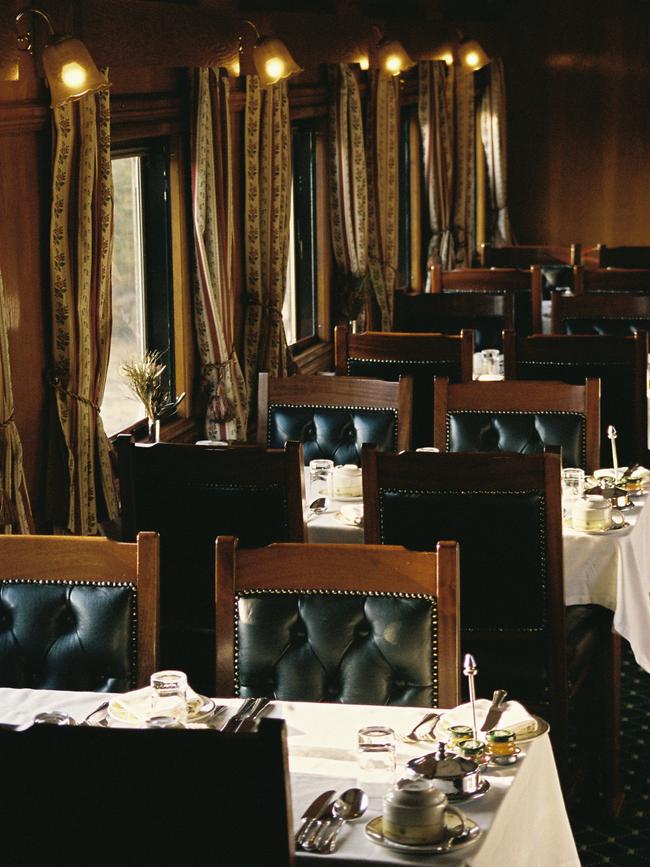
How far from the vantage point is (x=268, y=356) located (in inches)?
276

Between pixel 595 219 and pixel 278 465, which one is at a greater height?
pixel 595 219

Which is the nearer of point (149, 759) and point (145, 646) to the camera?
point (149, 759)

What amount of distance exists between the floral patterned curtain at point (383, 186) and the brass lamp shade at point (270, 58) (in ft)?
8.60

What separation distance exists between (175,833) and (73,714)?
0.73m

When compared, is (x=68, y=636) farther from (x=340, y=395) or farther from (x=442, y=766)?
(x=340, y=395)

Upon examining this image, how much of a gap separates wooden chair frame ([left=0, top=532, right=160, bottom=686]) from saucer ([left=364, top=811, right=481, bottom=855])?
2.68 feet

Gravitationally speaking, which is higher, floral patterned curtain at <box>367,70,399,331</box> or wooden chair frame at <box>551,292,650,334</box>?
floral patterned curtain at <box>367,70,399,331</box>

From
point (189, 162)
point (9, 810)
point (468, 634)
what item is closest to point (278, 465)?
point (468, 634)

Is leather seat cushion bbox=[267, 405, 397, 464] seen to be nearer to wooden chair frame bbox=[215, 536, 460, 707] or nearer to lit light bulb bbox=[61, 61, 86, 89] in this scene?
lit light bulb bbox=[61, 61, 86, 89]

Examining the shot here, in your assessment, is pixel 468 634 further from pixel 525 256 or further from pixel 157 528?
pixel 525 256

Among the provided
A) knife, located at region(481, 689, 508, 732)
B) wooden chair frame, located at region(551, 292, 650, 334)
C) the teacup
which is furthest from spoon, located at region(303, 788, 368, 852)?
wooden chair frame, located at region(551, 292, 650, 334)

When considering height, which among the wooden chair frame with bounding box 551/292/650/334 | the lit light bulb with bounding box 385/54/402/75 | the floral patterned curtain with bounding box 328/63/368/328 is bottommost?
the wooden chair frame with bounding box 551/292/650/334

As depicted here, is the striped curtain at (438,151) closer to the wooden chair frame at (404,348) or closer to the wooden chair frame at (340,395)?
the wooden chair frame at (404,348)

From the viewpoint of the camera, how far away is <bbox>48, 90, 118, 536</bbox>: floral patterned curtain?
15.7ft
